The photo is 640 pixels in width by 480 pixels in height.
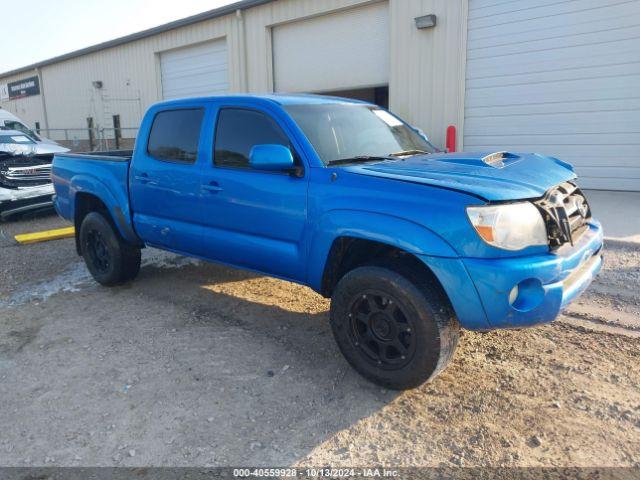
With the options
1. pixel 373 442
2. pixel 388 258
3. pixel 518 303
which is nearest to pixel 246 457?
pixel 373 442

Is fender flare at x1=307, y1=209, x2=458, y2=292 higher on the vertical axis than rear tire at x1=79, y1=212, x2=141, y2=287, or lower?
higher

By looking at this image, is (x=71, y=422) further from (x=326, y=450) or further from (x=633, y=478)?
(x=633, y=478)

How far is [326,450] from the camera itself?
274cm

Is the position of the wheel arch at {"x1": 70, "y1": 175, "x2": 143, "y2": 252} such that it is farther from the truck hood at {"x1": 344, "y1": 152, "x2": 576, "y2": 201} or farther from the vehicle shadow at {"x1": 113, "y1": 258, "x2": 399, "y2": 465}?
the truck hood at {"x1": 344, "y1": 152, "x2": 576, "y2": 201}

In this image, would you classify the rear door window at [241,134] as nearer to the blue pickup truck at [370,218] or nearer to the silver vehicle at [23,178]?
the blue pickup truck at [370,218]

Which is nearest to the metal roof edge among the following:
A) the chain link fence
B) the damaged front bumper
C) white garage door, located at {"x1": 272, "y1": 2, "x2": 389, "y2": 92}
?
white garage door, located at {"x1": 272, "y1": 2, "x2": 389, "y2": 92}

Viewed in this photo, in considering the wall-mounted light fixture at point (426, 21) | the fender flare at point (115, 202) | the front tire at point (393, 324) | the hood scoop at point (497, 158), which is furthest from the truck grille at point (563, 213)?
the wall-mounted light fixture at point (426, 21)

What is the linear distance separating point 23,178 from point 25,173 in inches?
3.8

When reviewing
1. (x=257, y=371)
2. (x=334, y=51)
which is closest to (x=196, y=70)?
(x=334, y=51)

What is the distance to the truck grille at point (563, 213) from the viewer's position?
9.65ft

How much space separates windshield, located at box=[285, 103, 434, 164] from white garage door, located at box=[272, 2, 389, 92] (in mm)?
7876

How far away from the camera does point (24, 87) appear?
90.5 feet

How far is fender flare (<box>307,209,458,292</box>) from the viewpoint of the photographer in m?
2.89

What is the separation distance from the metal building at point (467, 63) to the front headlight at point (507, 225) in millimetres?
7174
